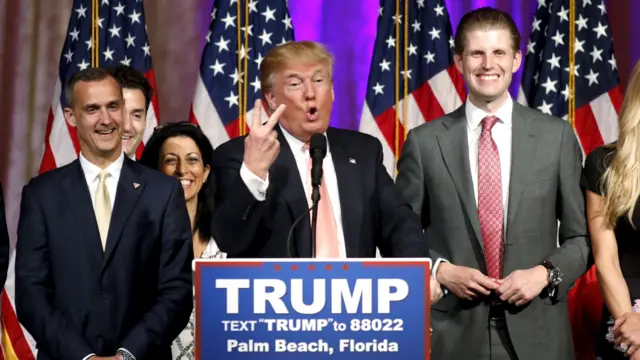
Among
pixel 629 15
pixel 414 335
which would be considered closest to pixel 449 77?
pixel 629 15

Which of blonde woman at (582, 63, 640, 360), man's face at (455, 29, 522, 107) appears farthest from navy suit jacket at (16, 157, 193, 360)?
blonde woman at (582, 63, 640, 360)

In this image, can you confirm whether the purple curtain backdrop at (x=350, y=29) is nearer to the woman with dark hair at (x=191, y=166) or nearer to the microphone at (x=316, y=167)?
the woman with dark hair at (x=191, y=166)

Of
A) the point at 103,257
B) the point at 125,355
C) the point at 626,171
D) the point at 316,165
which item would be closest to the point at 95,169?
the point at 103,257

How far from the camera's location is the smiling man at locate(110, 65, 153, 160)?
3.53 m

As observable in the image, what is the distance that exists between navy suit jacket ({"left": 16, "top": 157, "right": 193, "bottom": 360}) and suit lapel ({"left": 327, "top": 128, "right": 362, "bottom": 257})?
0.45m

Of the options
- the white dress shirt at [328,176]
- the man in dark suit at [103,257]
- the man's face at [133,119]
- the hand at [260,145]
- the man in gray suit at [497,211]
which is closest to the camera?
the hand at [260,145]

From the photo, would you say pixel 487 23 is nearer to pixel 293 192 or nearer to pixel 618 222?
pixel 618 222

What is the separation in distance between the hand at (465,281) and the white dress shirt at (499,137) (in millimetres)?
202

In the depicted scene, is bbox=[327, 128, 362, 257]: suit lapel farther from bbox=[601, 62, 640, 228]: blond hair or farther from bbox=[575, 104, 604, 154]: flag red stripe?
bbox=[575, 104, 604, 154]: flag red stripe

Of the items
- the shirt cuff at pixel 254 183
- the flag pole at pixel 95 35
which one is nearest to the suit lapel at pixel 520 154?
the shirt cuff at pixel 254 183

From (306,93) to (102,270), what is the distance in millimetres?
747

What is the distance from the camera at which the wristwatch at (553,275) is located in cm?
280

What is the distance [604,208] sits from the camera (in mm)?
2857

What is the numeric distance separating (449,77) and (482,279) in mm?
2637
